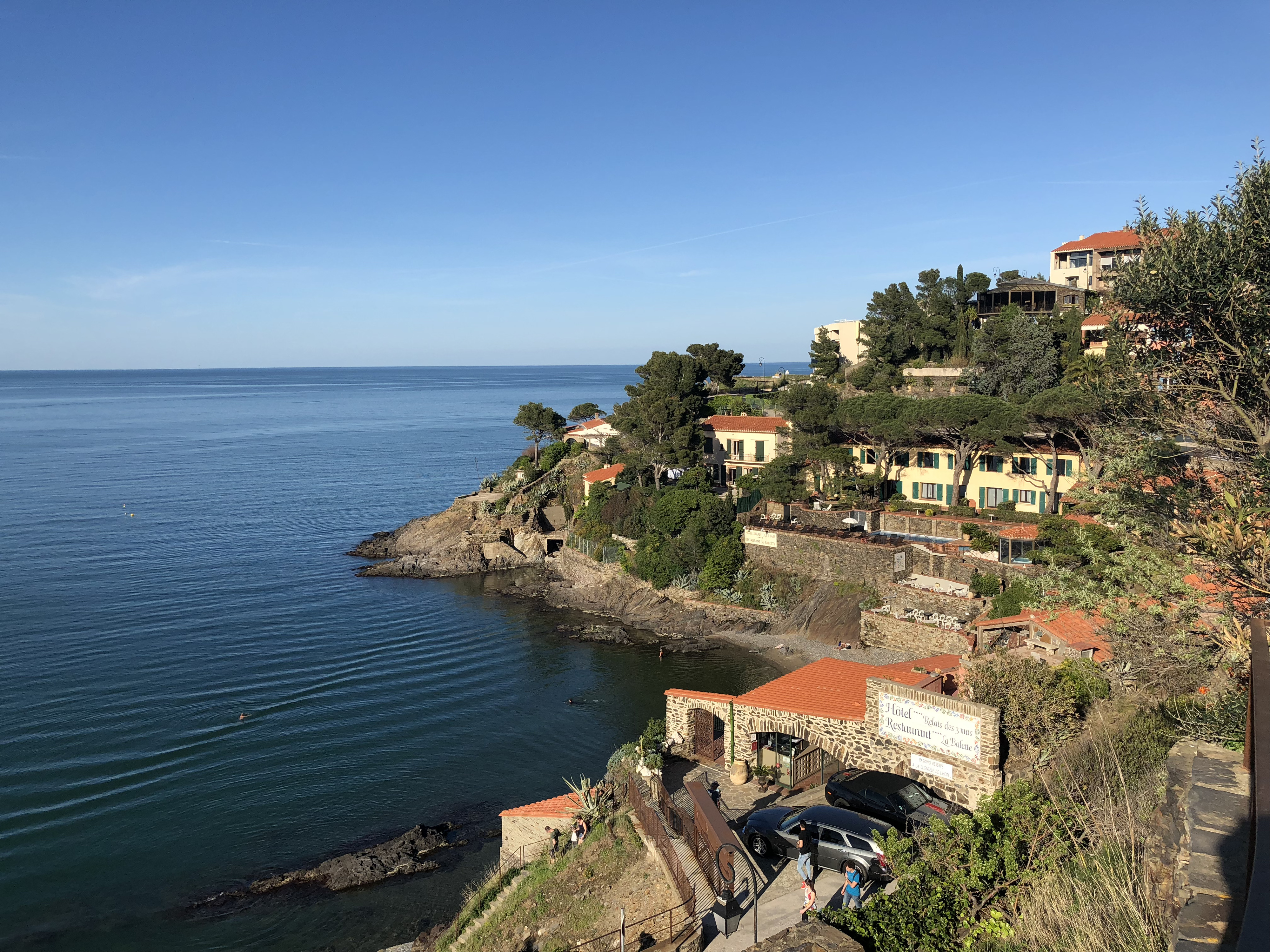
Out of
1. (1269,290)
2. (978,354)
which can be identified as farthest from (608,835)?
(978,354)

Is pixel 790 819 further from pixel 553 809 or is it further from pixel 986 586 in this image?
pixel 986 586

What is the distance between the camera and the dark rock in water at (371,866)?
23297 millimetres

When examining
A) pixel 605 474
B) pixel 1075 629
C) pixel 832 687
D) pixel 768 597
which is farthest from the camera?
pixel 605 474

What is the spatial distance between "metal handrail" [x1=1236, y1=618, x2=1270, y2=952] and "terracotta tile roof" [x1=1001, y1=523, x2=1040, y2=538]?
112 ft

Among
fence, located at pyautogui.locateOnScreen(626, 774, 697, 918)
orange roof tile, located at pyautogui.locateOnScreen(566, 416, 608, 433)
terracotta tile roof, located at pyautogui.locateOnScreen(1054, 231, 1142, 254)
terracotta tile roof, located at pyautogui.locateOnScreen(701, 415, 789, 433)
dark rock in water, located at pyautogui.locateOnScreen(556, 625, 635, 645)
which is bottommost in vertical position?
dark rock in water, located at pyautogui.locateOnScreen(556, 625, 635, 645)

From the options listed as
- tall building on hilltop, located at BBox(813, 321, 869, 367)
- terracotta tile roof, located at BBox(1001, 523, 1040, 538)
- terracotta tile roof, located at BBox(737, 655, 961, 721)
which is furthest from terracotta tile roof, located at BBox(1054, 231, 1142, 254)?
terracotta tile roof, located at BBox(737, 655, 961, 721)

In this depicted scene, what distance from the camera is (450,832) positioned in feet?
85.8

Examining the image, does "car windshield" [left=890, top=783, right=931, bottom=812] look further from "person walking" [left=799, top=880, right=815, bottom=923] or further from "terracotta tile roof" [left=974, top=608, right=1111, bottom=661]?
"terracotta tile roof" [left=974, top=608, right=1111, bottom=661]

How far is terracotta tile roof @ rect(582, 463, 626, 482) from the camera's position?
61.3 metres

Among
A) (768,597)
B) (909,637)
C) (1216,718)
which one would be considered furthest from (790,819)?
(768,597)

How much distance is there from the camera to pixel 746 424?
6028cm

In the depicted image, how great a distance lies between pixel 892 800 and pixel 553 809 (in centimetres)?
910

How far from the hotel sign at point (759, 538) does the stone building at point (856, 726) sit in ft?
73.5

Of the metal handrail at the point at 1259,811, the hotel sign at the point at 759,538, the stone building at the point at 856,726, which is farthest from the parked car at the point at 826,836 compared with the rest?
the hotel sign at the point at 759,538
